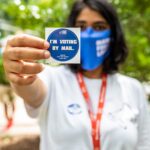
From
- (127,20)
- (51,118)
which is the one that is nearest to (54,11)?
(127,20)

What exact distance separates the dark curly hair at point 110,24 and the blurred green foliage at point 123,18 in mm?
648

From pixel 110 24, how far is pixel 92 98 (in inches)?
13.7

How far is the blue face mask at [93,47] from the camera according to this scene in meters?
1.74

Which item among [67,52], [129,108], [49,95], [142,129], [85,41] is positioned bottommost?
[142,129]

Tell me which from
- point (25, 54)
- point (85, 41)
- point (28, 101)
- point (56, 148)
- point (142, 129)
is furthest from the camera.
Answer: point (142, 129)

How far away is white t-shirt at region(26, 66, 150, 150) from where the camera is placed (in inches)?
64.2

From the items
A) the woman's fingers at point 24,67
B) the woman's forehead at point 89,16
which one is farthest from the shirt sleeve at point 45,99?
the woman's fingers at point 24,67

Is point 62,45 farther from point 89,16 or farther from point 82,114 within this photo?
point 89,16

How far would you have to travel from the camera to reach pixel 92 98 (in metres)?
1.74

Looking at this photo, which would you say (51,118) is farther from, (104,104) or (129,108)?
(129,108)

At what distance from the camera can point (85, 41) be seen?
68.7 inches

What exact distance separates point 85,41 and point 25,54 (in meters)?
0.64

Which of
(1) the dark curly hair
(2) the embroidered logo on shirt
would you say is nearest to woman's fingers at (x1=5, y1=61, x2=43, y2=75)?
(2) the embroidered logo on shirt

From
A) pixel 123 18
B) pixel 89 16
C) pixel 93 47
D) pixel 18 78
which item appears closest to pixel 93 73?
pixel 93 47
